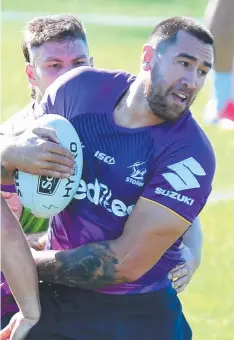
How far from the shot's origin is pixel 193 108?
447 inches

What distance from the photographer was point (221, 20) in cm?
801

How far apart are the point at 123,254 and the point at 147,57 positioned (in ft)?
2.80

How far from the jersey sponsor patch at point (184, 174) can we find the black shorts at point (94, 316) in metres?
0.53

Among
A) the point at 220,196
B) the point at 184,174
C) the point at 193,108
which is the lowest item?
the point at 193,108

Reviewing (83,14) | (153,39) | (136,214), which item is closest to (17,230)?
(136,214)

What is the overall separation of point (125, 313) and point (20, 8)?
38.3 feet

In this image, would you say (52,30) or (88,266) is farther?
(52,30)

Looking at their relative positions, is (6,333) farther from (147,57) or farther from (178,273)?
(147,57)

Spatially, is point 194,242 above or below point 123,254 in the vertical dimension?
below

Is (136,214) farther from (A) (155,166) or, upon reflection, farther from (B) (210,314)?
(B) (210,314)

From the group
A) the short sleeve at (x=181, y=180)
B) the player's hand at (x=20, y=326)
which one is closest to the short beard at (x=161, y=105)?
the short sleeve at (x=181, y=180)

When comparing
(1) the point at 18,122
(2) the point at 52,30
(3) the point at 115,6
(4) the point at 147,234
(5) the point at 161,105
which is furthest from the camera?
(3) the point at 115,6

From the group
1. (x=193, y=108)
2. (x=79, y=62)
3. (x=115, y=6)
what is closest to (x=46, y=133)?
(x=79, y=62)

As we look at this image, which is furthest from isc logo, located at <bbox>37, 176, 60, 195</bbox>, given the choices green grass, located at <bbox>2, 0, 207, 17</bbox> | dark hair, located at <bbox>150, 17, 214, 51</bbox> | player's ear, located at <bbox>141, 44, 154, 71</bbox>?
green grass, located at <bbox>2, 0, 207, 17</bbox>
